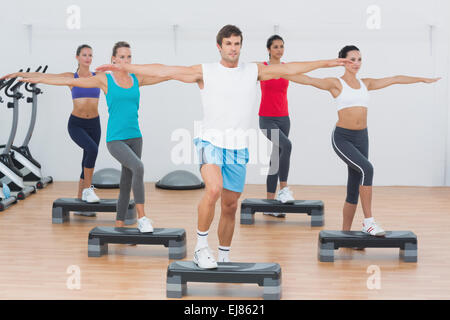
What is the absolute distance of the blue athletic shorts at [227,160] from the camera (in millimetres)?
3891

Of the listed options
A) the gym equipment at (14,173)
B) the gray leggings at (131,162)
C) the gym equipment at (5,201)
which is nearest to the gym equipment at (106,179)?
the gym equipment at (14,173)

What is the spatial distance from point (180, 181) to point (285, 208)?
195 cm

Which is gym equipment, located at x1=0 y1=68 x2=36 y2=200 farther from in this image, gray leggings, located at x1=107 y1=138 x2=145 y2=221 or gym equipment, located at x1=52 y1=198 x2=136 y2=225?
gray leggings, located at x1=107 y1=138 x2=145 y2=221

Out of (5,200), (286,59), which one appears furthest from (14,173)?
(286,59)

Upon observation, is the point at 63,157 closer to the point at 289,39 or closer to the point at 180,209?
the point at 180,209

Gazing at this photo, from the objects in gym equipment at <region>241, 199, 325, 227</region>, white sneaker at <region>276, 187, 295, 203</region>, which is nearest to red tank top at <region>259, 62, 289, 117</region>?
white sneaker at <region>276, 187, 295, 203</region>

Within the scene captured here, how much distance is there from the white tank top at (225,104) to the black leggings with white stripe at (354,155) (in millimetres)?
1101

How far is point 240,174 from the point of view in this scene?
156 inches

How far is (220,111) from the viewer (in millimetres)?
3863

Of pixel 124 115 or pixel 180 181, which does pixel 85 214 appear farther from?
pixel 124 115

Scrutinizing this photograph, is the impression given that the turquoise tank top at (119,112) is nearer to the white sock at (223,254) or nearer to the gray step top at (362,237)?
the white sock at (223,254)
